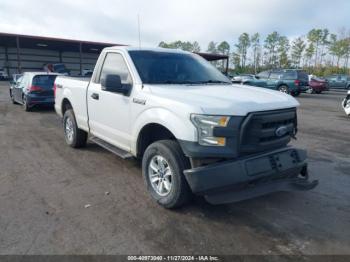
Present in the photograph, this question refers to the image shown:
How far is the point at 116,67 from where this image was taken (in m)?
4.79

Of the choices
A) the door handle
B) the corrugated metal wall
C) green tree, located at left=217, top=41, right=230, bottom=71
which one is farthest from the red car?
green tree, located at left=217, top=41, right=230, bottom=71

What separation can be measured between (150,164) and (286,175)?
170 cm

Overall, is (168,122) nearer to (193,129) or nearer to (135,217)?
(193,129)

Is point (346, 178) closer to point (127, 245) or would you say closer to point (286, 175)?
point (286, 175)

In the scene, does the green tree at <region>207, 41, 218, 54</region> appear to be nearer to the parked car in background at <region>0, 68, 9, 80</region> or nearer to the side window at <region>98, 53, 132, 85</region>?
the parked car in background at <region>0, 68, 9, 80</region>

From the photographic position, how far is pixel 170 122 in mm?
3463

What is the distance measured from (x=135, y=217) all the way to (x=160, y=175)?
615mm

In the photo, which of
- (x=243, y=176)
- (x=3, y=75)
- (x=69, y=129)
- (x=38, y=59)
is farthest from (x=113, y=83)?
(x=38, y=59)

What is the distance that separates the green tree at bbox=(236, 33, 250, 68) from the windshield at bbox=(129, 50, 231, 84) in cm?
8434

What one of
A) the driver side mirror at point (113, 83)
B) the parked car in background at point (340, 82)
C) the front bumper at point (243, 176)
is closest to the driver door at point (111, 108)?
the driver side mirror at point (113, 83)

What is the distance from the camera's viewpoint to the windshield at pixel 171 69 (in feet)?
14.4

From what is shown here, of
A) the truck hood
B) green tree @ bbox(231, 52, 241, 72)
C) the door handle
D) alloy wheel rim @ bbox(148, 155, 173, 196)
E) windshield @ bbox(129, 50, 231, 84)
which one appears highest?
green tree @ bbox(231, 52, 241, 72)

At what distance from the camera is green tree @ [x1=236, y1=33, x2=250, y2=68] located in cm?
8488

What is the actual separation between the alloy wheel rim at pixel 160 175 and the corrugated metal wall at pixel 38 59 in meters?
41.4
